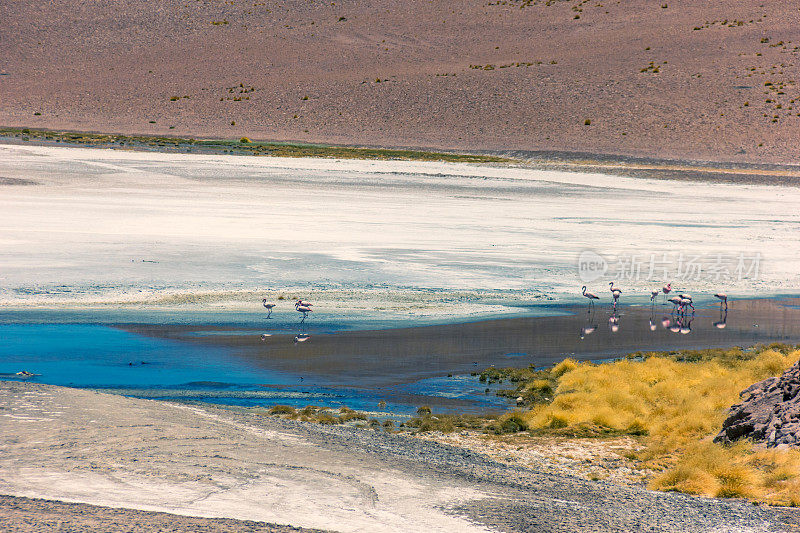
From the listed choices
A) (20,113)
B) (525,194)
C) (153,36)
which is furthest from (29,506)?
(153,36)

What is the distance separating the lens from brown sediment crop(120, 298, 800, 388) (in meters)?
11.7

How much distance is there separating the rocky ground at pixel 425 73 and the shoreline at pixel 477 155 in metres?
3.00

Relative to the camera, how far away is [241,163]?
1508 inches

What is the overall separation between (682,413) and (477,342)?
404 centimetres

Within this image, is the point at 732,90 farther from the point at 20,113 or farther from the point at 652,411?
the point at 652,411

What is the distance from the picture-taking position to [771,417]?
8414mm

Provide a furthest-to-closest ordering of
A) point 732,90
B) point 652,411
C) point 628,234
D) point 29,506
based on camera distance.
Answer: point 732,90, point 628,234, point 652,411, point 29,506

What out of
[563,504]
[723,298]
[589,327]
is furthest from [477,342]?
[563,504]

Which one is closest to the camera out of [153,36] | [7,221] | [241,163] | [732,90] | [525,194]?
[7,221]

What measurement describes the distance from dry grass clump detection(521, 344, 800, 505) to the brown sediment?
0.95 meters

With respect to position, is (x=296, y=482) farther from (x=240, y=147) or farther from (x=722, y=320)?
(x=240, y=147)

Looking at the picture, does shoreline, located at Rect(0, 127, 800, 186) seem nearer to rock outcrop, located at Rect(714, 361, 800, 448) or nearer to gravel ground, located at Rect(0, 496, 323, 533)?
rock outcrop, located at Rect(714, 361, 800, 448)

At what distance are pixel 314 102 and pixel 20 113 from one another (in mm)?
19328

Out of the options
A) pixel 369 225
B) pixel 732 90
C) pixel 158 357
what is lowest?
pixel 158 357
